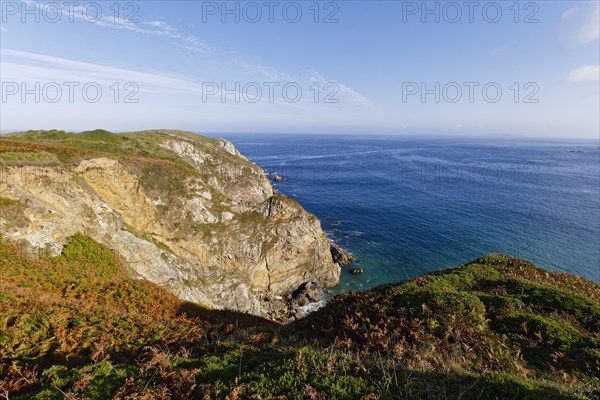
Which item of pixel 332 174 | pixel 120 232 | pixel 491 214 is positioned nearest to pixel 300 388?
pixel 120 232

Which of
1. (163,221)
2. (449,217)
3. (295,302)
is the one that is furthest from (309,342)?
(449,217)

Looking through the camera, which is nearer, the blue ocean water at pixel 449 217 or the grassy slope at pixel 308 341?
the grassy slope at pixel 308 341

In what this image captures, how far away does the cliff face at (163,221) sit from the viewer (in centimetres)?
2227

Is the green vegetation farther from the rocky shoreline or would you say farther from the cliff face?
the rocky shoreline

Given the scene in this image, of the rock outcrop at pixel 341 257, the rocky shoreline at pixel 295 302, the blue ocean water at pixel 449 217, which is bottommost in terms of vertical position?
the rocky shoreline at pixel 295 302

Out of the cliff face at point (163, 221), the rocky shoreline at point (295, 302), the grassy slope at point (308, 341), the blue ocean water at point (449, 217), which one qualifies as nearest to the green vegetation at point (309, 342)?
the grassy slope at point (308, 341)

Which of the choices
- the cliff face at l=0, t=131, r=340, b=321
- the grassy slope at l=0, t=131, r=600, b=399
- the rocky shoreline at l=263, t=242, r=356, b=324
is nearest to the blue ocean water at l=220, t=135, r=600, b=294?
the rocky shoreline at l=263, t=242, r=356, b=324

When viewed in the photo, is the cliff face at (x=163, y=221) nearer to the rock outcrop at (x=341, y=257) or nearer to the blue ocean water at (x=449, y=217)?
the rock outcrop at (x=341, y=257)

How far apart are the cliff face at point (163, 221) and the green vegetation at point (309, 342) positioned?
11.0 feet

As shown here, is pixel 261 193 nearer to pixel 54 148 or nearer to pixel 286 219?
pixel 286 219

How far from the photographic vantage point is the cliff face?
22.3 m

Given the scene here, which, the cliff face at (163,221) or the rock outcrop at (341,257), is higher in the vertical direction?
the cliff face at (163,221)

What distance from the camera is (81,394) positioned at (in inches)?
278

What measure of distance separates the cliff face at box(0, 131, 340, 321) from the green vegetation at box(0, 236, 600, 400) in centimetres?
336
